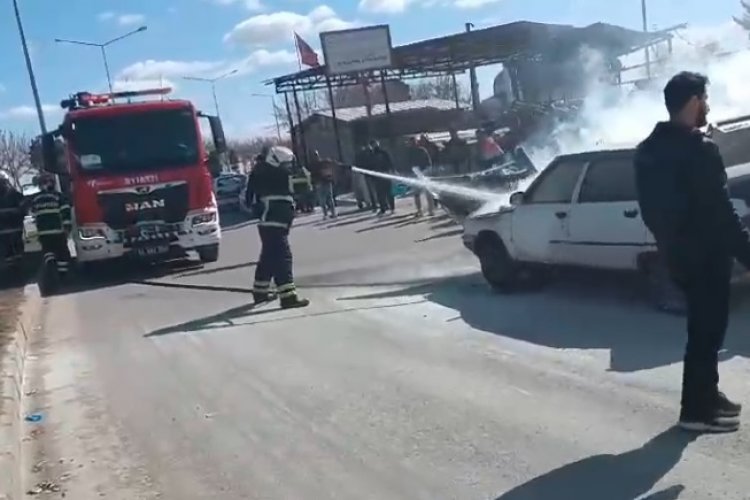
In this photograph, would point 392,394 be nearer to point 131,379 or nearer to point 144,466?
point 144,466

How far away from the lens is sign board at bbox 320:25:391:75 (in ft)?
106

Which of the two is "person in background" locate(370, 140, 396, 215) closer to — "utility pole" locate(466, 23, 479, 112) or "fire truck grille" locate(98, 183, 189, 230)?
"fire truck grille" locate(98, 183, 189, 230)

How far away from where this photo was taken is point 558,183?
30.5ft

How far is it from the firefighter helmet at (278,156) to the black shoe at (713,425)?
266 inches

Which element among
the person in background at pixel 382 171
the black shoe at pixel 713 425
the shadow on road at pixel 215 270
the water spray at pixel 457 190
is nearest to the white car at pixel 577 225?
the black shoe at pixel 713 425

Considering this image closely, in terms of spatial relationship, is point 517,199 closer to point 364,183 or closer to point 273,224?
point 273,224

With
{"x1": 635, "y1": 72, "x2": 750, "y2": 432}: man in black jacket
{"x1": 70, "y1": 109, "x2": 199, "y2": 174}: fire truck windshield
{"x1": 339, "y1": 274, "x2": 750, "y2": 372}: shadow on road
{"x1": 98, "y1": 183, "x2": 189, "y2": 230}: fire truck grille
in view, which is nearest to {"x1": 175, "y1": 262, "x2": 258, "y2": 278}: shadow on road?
{"x1": 98, "y1": 183, "x2": 189, "y2": 230}: fire truck grille

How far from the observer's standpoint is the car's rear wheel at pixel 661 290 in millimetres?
7750

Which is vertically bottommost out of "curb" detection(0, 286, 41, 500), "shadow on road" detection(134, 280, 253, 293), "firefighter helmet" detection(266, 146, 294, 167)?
"shadow on road" detection(134, 280, 253, 293)

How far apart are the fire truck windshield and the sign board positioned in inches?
687

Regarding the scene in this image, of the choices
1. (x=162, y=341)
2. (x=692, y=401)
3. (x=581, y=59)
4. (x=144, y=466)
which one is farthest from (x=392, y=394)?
(x=581, y=59)

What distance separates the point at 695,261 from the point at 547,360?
7.21 ft

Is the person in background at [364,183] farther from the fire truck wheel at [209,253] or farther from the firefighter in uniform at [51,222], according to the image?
the firefighter in uniform at [51,222]

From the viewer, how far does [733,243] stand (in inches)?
188
